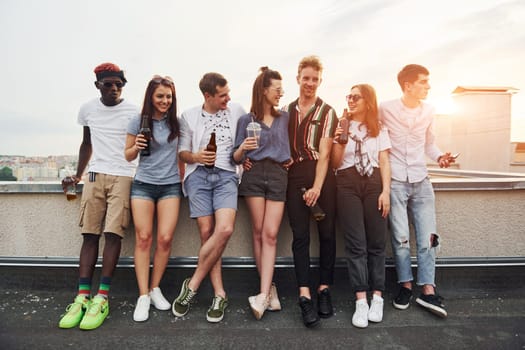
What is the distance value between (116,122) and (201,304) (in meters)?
1.64

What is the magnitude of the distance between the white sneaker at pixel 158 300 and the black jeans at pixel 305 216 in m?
1.07

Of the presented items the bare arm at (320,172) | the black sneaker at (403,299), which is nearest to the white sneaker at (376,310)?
the black sneaker at (403,299)

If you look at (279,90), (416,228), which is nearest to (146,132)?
(279,90)

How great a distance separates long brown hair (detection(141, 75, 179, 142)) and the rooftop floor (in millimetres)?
1234

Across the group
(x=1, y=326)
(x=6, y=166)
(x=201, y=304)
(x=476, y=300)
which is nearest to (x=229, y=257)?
(x=201, y=304)

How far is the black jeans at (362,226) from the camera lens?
2.73 m

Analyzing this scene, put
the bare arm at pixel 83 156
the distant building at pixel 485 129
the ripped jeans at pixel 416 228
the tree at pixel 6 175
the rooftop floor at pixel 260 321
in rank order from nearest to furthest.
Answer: the rooftop floor at pixel 260 321 → the ripped jeans at pixel 416 228 → the bare arm at pixel 83 156 → the tree at pixel 6 175 → the distant building at pixel 485 129

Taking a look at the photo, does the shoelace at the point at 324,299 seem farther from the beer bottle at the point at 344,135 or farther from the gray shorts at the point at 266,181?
the beer bottle at the point at 344,135

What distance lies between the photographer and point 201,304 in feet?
9.77

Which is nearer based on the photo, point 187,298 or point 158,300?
point 187,298

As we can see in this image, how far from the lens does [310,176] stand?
9.05ft

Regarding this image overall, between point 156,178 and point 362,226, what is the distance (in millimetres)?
1627

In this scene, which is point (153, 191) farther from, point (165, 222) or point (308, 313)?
point (308, 313)

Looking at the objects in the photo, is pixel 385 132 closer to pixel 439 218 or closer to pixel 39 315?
pixel 439 218
